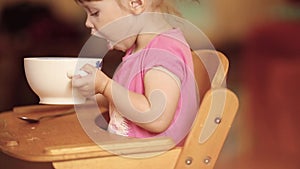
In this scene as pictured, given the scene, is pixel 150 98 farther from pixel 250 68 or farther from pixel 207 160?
pixel 250 68

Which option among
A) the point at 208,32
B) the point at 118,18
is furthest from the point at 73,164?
the point at 208,32

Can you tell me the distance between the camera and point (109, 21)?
2.05 feet

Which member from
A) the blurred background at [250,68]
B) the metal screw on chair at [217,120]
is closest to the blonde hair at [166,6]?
the metal screw on chair at [217,120]

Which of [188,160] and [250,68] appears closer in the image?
Answer: [188,160]

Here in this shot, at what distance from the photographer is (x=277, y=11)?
6.85 ft

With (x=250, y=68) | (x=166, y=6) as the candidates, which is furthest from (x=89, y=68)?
(x=250, y=68)

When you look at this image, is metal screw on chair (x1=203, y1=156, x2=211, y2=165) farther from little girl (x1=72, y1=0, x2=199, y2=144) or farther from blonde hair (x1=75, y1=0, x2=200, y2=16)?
blonde hair (x1=75, y1=0, x2=200, y2=16)

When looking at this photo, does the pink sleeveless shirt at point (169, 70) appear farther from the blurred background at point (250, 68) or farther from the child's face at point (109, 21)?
the blurred background at point (250, 68)

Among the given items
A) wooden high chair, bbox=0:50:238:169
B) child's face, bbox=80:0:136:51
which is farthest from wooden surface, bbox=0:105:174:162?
child's face, bbox=80:0:136:51

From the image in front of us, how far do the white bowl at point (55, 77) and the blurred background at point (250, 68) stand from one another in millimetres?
842

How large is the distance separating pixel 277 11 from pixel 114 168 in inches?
63.8

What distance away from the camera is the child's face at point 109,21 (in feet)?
2.02

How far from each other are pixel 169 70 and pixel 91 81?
0.28 ft

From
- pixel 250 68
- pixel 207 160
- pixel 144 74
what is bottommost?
pixel 250 68
